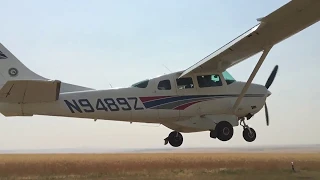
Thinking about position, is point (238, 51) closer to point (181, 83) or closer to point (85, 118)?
point (181, 83)

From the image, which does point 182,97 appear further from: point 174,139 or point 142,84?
point 174,139

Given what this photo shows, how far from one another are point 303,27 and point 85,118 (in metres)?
6.86

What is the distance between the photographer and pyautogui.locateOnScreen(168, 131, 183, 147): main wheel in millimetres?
15328

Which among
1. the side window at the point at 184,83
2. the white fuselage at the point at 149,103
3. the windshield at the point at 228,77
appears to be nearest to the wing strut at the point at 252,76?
the white fuselage at the point at 149,103

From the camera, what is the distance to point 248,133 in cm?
1423

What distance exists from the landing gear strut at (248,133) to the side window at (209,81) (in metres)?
1.58

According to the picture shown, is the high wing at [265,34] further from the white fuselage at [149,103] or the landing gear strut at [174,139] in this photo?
the landing gear strut at [174,139]

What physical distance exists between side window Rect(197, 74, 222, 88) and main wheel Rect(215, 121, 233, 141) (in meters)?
1.24

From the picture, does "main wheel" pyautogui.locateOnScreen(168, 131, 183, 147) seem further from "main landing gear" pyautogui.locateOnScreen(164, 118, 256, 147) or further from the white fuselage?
the white fuselage

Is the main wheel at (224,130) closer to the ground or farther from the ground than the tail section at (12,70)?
closer to the ground

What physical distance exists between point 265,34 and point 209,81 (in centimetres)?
242

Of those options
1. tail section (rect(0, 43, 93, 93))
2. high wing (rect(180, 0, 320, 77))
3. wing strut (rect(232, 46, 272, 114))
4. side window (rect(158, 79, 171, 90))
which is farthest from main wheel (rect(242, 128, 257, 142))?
tail section (rect(0, 43, 93, 93))

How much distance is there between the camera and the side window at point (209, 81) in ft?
45.6

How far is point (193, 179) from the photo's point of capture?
201 ft
